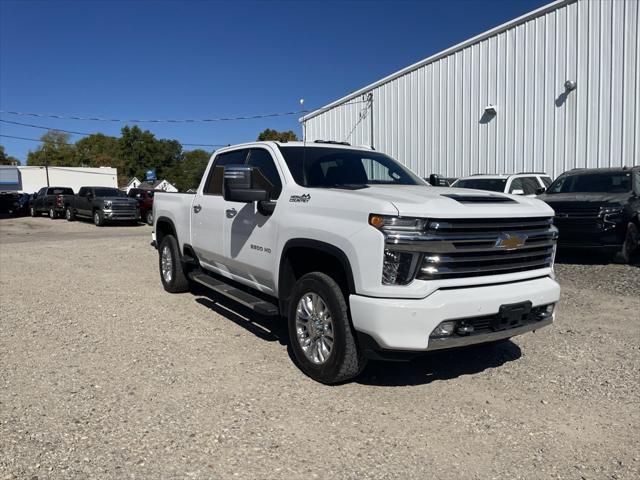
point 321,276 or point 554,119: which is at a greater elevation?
point 554,119

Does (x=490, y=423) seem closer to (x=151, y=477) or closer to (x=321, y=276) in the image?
(x=321, y=276)

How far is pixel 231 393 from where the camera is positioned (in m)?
4.24

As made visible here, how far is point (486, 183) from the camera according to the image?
43.1 feet

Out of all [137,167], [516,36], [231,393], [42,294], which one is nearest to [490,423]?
[231,393]

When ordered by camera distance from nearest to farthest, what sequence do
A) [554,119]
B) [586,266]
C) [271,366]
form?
[271,366]
[586,266]
[554,119]

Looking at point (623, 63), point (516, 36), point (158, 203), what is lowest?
point (158, 203)

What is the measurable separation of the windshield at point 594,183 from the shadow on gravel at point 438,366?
7.24 metres

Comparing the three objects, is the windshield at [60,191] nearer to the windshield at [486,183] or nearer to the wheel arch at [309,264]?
the windshield at [486,183]

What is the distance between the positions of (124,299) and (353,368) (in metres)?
4.64

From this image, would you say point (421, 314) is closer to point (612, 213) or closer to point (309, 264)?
point (309, 264)

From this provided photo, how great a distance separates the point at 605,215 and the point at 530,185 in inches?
131

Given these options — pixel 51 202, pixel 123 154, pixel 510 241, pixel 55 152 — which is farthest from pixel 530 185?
pixel 55 152

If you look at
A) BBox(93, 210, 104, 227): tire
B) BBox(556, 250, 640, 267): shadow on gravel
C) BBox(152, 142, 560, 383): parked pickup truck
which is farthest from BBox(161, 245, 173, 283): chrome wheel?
BBox(93, 210, 104, 227): tire

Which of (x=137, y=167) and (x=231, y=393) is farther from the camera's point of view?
(x=137, y=167)
